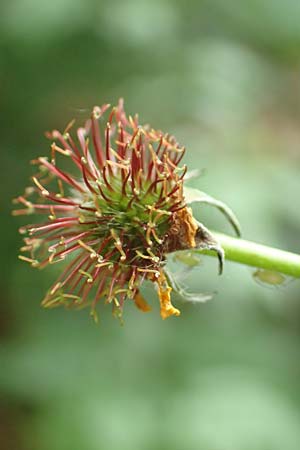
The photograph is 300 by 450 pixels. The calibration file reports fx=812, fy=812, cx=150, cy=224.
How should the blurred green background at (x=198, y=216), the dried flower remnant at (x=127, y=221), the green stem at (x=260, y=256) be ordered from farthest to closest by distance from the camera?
the blurred green background at (x=198, y=216)
the dried flower remnant at (x=127, y=221)
the green stem at (x=260, y=256)

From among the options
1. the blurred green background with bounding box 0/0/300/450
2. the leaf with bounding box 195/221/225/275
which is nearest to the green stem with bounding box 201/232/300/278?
the leaf with bounding box 195/221/225/275

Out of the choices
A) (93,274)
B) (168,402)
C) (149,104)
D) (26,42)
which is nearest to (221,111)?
(149,104)

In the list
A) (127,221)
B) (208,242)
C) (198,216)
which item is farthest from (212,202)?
(198,216)

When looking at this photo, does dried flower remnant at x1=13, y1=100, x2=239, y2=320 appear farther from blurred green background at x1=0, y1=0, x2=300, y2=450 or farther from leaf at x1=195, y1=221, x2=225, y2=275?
blurred green background at x1=0, y1=0, x2=300, y2=450

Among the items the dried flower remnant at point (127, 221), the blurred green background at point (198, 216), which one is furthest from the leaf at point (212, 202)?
the blurred green background at point (198, 216)

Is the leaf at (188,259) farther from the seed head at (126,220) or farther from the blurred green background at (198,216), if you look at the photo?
the blurred green background at (198,216)

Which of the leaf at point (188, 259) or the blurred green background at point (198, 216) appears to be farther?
the blurred green background at point (198, 216)

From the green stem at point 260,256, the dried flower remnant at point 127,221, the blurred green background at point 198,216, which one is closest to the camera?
the green stem at point 260,256
